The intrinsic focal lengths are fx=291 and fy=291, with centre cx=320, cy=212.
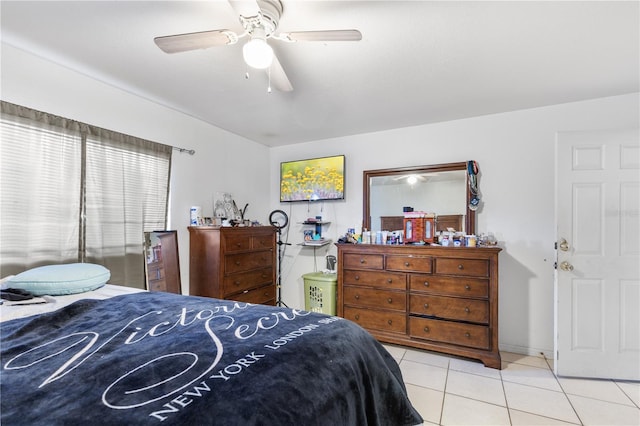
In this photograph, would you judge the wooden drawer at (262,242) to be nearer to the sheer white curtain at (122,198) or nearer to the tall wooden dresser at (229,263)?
the tall wooden dresser at (229,263)

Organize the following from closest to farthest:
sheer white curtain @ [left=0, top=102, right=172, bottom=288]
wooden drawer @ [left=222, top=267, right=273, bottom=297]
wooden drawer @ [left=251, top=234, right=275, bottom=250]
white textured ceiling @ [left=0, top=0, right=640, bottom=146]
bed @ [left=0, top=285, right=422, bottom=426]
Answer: bed @ [left=0, top=285, right=422, bottom=426] < white textured ceiling @ [left=0, top=0, right=640, bottom=146] < sheer white curtain @ [left=0, top=102, right=172, bottom=288] < wooden drawer @ [left=222, top=267, right=273, bottom=297] < wooden drawer @ [left=251, top=234, right=275, bottom=250]

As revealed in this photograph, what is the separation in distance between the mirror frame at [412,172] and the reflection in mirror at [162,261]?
2115mm

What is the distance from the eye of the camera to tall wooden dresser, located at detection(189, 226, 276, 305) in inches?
112

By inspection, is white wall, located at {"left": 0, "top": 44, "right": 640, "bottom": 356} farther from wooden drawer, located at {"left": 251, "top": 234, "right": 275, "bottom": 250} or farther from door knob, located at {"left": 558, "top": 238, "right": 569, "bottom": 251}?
wooden drawer, located at {"left": 251, "top": 234, "right": 275, "bottom": 250}

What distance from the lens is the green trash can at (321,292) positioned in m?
3.43

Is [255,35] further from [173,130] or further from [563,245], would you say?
[563,245]

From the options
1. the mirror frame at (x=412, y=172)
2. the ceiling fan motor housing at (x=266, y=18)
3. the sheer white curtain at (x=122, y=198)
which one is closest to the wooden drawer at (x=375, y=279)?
the mirror frame at (x=412, y=172)

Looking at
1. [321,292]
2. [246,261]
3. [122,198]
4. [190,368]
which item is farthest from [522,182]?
[122,198]

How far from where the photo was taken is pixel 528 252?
288cm

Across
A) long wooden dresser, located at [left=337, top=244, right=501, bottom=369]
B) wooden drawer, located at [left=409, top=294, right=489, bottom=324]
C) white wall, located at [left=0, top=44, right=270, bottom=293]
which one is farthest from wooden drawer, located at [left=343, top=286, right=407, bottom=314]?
white wall, located at [left=0, top=44, right=270, bottom=293]

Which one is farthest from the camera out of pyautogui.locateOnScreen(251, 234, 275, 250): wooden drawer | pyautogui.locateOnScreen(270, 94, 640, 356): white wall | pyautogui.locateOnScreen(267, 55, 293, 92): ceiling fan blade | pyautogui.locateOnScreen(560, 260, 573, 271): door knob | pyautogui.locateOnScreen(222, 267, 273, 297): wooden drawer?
pyautogui.locateOnScreen(251, 234, 275, 250): wooden drawer

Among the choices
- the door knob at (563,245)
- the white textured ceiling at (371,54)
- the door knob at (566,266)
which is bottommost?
the door knob at (566,266)

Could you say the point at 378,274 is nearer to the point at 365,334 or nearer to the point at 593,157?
the point at 365,334

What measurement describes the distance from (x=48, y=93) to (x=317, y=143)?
2718mm
